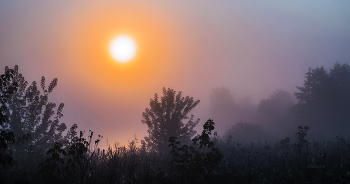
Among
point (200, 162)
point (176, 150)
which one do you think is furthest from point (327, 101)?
point (200, 162)

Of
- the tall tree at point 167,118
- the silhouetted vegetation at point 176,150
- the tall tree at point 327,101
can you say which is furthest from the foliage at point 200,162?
the tall tree at point 327,101

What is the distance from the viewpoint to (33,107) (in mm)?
15898

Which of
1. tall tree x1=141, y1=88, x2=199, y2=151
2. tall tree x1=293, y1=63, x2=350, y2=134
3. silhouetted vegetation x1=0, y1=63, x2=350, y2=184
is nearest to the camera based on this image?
silhouetted vegetation x1=0, y1=63, x2=350, y2=184

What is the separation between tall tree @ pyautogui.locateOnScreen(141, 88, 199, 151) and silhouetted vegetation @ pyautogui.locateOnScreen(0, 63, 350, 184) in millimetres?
82

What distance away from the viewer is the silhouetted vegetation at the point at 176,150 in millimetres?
7652

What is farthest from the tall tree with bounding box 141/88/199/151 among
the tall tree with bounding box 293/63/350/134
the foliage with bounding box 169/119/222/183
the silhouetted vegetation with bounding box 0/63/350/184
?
the tall tree with bounding box 293/63/350/134

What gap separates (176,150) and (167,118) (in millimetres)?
2678

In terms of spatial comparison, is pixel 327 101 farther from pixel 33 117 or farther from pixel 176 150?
pixel 33 117

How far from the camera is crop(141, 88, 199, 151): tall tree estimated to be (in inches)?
668

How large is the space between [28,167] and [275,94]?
5330 cm

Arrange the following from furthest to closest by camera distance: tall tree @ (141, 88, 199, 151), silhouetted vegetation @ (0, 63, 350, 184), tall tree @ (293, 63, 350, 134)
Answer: tall tree @ (293, 63, 350, 134), tall tree @ (141, 88, 199, 151), silhouetted vegetation @ (0, 63, 350, 184)

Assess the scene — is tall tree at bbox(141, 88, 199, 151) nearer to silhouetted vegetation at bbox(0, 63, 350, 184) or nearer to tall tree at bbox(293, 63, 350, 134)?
silhouetted vegetation at bbox(0, 63, 350, 184)

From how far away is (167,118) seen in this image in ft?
55.8

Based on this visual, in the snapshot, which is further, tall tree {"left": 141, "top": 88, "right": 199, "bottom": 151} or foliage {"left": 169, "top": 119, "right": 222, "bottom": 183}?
tall tree {"left": 141, "top": 88, "right": 199, "bottom": 151}
